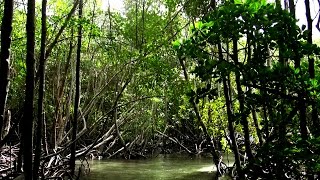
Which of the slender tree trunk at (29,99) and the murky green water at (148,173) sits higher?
the slender tree trunk at (29,99)

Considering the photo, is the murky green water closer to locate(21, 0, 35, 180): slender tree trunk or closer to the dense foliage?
the dense foliage

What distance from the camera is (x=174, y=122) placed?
2159 centimetres

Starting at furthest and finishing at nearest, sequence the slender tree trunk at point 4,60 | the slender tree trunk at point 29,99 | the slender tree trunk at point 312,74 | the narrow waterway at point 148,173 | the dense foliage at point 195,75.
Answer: the narrow waterway at point 148,173 → the slender tree trunk at point 29,99 → the slender tree trunk at point 4,60 → the slender tree trunk at point 312,74 → the dense foliage at point 195,75

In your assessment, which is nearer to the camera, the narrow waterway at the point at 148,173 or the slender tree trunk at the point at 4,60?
the slender tree trunk at the point at 4,60

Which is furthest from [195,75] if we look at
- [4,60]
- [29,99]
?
[29,99]

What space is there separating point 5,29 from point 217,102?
7.19 metres

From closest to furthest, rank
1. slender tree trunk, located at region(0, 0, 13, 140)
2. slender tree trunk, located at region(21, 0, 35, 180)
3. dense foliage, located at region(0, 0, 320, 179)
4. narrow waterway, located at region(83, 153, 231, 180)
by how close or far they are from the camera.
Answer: dense foliage, located at region(0, 0, 320, 179)
slender tree trunk, located at region(0, 0, 13, 140)
slender tree trunk, located at region(21, 0, 35, 180)
narrow waterway, located at region(83, 153, 231, 180)

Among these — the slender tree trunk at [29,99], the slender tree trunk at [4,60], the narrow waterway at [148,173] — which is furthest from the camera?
the narrow waterway at [148,173]

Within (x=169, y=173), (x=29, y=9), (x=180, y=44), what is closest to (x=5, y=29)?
(x=29, y=9)

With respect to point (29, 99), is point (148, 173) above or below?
below

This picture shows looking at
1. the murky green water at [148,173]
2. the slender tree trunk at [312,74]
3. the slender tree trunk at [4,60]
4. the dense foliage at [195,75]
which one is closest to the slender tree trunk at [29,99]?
the dense foliage at [195,75]

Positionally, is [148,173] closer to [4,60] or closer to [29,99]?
[29,99]

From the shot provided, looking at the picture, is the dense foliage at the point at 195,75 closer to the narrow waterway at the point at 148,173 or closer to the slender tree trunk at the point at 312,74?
the slender tree trunk at the point at 312,74

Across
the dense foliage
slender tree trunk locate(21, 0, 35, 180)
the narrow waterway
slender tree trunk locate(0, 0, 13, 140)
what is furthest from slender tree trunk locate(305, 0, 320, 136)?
the narrow waterway
